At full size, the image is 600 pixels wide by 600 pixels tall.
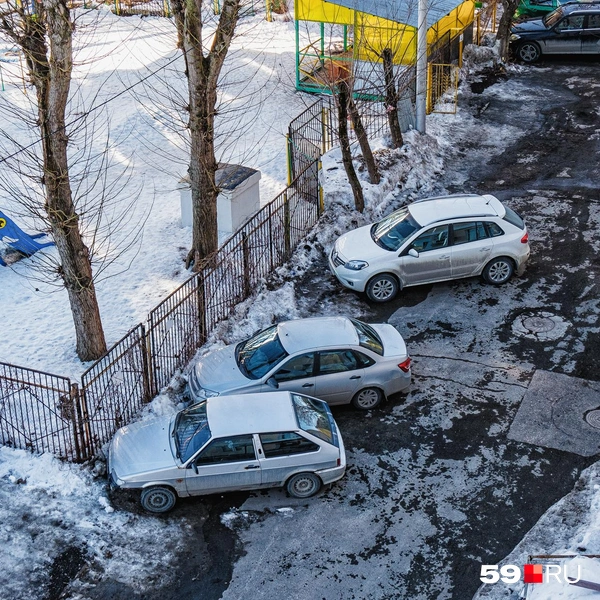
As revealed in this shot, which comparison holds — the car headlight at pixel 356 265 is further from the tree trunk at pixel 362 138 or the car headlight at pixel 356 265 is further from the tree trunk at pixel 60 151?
the tree trunk at pixel 60 151

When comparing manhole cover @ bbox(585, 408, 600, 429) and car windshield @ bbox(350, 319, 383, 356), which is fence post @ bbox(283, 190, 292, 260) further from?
manhole cover @ bbox(585, 408, 600, 429)

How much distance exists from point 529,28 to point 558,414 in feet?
65.8

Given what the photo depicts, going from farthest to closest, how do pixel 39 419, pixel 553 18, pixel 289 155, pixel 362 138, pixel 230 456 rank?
pixel 553 18
pixel 289 155
pixel 362 138
pixel 39 419
pixel 230 456

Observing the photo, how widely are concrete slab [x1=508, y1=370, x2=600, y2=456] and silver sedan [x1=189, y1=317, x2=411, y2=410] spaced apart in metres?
1.97

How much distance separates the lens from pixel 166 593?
10.6 metres

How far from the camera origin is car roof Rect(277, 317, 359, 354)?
13516 mm

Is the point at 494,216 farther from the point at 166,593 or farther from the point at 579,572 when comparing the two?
the point at 166,593

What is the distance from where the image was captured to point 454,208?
669 inches

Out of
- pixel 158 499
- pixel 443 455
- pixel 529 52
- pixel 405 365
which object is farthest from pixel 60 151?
pixel 529 52

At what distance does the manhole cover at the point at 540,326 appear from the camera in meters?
15.5

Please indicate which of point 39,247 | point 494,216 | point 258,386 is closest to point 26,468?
point 258,386

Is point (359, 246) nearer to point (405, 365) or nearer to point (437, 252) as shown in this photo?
point (437, 252)

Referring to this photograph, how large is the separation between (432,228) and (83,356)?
6921mm

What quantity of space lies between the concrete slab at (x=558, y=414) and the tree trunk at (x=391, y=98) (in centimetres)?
890
